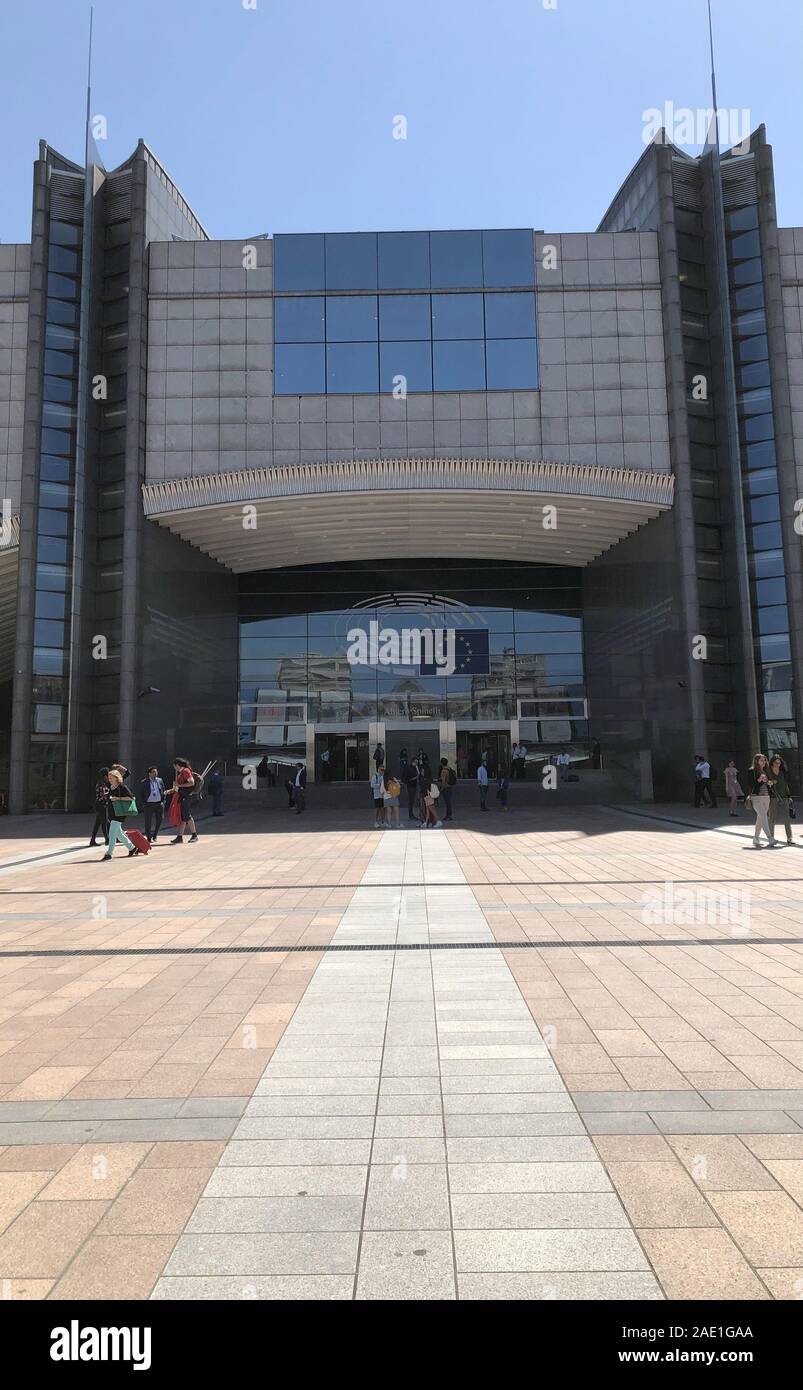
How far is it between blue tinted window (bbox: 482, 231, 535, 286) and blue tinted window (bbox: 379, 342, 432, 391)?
350cm

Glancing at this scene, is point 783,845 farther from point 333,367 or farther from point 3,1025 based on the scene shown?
point 333,367

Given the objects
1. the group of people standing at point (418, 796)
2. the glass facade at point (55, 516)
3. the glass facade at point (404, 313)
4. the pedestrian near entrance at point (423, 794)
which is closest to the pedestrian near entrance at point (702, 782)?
the group of people standing at point (418, 796)

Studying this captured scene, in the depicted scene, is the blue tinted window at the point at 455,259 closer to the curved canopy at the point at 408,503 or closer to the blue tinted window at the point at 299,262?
the blue tinted window at the point at 299,262

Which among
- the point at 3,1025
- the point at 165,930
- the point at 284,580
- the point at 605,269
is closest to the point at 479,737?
the point at 284,580

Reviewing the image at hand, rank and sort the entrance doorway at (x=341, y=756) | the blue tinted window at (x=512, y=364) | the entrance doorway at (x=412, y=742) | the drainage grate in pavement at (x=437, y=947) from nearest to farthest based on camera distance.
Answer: the drainage grate in pavement at (x=437, y=947) → the blue tinted window at (x=512, y=364) → the entrance doorway at (x=412, y=742) → the entrance doorway at (x=341, y=756)

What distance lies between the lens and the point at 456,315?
30406 millimetres

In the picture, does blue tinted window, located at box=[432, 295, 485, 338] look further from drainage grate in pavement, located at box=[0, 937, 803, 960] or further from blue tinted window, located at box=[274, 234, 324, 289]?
drainage grate in pavement, located at box=[0, 937, 803, 960]

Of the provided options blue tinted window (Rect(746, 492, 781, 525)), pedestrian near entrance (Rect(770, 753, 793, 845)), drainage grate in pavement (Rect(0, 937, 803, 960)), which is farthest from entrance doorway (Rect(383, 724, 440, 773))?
drainage grate in pavement (Rect(0, 937, 803, 960))

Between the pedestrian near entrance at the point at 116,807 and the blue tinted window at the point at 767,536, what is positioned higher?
the blue tinted window at the point at 767,536

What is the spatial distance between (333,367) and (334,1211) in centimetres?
3005

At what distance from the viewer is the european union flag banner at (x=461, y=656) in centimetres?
3753

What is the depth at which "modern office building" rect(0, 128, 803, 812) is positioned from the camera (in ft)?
94.6

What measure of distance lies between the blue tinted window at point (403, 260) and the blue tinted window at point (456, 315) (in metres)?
0.94

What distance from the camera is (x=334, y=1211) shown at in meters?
3.16
